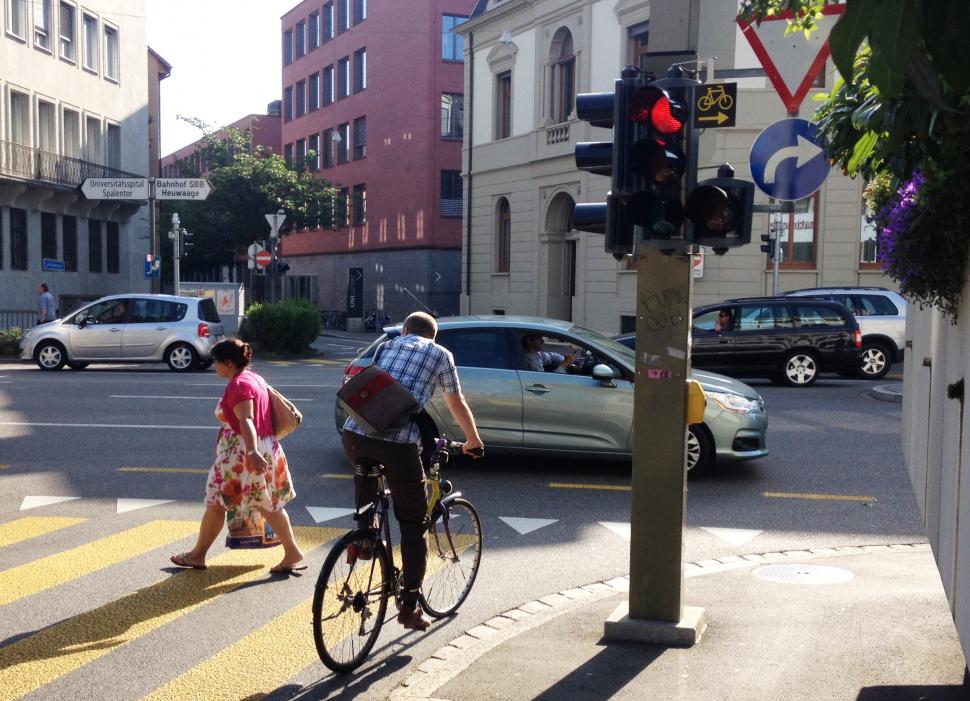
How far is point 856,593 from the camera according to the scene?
6.37 m

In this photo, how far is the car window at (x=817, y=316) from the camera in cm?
2008

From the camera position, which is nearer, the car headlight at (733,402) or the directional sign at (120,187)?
the car headlight at (733,402)

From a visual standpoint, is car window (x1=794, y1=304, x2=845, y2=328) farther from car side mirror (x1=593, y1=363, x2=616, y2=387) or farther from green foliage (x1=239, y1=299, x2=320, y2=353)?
green foliage (x1=239, y1=299, x2=320, y2=353)

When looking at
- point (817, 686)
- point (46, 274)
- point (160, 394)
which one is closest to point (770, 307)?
point (160, 394)

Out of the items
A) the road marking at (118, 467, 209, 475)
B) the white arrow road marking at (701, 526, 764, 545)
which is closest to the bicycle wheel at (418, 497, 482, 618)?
the white arrow road marking at (701, 526, 764, 545)

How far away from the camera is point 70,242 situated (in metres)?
39.6

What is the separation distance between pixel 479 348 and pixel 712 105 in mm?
5575

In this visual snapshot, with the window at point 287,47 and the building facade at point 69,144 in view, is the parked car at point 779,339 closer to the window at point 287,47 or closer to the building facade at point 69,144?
the building facade at point 69,144

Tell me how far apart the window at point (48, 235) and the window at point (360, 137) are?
59.9ft

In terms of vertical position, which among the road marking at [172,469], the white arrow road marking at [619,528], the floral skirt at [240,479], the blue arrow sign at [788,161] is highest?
the blue arrow sign at [788,161]

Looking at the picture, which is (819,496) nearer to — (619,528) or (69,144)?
(619,528)

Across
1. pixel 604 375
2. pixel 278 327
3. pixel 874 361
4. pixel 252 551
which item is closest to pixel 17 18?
pixel 278 327

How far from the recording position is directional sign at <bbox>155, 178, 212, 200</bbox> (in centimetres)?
2784

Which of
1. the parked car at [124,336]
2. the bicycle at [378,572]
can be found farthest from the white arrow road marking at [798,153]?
the parked car at [124,336]
